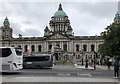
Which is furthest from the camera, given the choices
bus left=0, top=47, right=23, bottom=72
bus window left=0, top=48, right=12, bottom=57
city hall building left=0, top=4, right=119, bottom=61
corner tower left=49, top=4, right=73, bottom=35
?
corner tower left=49, top=4, right=73, bottom=35

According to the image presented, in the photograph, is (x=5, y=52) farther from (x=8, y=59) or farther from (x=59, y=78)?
(x=59, y=78)

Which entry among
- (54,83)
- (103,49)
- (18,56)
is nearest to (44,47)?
(103,49)

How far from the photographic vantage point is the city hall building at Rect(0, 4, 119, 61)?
16112 centimetres

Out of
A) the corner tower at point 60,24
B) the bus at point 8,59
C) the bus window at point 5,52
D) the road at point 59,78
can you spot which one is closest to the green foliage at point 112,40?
the road at point 59,78

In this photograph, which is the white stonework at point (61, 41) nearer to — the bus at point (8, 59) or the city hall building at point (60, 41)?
the city hall building at point (60, 41)

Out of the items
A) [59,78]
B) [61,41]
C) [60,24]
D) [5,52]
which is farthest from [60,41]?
[59,78]

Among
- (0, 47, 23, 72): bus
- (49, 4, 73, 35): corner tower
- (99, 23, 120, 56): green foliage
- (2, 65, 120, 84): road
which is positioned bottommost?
(2, 65, 120, 84): road

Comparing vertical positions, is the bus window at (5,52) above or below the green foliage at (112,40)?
below

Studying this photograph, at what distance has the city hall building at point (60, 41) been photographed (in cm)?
16112

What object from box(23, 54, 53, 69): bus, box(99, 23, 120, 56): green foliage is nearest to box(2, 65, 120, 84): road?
box(99, 23, 120, 56): green foliage

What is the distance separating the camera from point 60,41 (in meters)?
161

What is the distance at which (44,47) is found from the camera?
540ft

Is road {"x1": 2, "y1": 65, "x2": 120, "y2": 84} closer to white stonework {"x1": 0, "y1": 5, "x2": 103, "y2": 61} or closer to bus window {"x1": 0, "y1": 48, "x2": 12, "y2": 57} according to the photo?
bus window {"x1": 0, "y1": 48, "x2": 12, "y2": 57}

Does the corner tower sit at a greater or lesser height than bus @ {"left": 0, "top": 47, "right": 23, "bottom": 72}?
greater
